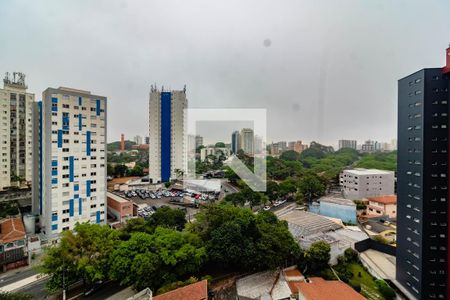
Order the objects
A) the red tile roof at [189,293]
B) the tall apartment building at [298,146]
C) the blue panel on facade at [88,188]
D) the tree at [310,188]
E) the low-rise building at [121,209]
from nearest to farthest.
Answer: the red tile roof at [189,293] → the blue panel on facade at [88,188] → the low-rise building at [121,209] → the tree at [310,188] → the tall apartment building at [298,146]

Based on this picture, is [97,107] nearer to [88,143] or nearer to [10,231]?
[88,143]

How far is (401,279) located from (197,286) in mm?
8179

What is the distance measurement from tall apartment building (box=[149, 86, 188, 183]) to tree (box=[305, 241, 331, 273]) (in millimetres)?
18462

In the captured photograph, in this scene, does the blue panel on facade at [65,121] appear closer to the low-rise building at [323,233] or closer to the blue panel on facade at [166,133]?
the low-rise building at [323,233]

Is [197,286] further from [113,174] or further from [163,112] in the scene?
[113,174]

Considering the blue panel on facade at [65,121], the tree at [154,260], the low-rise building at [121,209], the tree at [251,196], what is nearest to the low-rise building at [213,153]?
the tree at [251,196]

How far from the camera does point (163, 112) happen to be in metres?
24.7

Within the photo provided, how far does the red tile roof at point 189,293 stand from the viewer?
20.6 feet

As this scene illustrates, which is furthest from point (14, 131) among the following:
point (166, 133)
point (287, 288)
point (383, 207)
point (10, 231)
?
point (383, 207)

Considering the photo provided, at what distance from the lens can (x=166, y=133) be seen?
81.5ft

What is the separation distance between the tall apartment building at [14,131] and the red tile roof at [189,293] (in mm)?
16379

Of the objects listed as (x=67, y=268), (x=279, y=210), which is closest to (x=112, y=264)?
(x=67, y=268)

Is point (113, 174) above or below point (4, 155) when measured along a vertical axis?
below

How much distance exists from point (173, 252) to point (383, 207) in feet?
52.3
